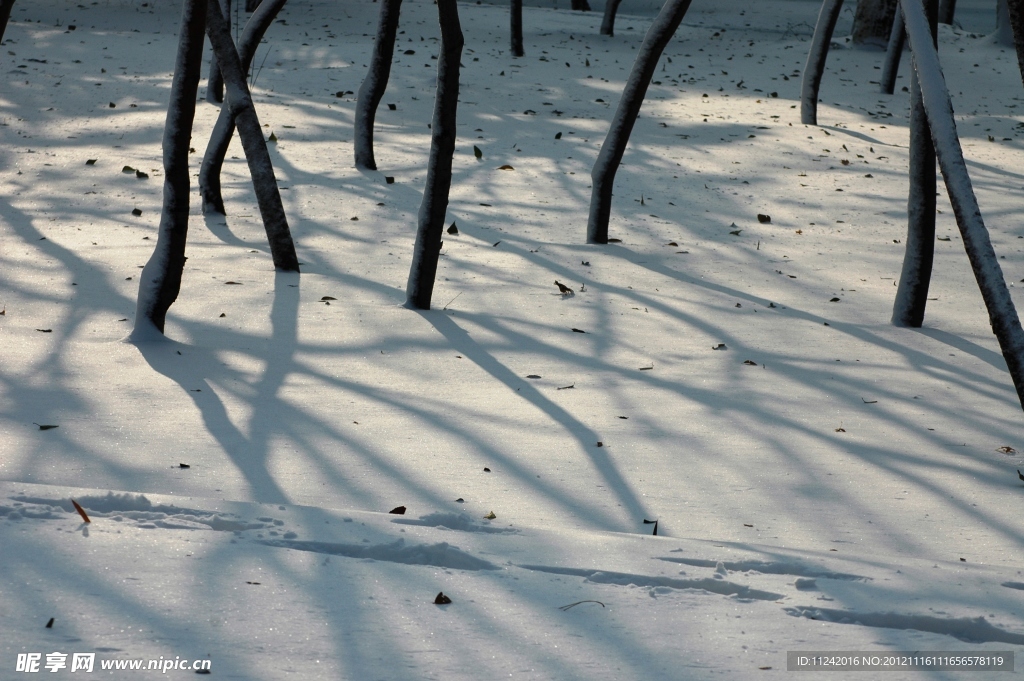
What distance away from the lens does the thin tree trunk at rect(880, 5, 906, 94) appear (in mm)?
14133

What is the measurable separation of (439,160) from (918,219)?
2842mm

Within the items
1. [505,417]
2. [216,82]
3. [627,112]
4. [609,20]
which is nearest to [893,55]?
[609,20]

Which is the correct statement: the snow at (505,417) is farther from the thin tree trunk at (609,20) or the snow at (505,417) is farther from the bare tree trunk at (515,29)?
the thin tree trunk at (609,20)

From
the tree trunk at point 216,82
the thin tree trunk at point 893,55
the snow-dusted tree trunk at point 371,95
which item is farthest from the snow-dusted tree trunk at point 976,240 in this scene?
the thin tree trunk at point 893,55

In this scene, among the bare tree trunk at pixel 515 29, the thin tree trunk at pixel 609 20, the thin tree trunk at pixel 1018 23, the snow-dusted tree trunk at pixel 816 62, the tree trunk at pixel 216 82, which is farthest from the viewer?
the thin tree trunk at pixel 609 20

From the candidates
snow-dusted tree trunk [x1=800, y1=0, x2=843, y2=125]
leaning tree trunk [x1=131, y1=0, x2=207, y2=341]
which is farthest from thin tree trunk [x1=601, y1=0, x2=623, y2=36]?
leaning tree trunk [x1=131, y1=0, x2=207, y2=341]

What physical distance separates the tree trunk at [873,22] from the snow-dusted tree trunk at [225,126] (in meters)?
14.4

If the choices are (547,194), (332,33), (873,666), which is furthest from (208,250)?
(332,33)

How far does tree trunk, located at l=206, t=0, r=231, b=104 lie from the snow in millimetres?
539

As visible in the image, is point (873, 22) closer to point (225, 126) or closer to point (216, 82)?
point (216, 82)

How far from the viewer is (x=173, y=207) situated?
16.1 ft

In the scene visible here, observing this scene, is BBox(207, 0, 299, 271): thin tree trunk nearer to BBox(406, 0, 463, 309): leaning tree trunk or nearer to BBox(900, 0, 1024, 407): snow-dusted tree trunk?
BBox(406, 0, 463, 309): leaning tree trunk

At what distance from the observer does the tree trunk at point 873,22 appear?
61.0 ft

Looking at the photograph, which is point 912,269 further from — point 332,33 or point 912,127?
point 332,33
